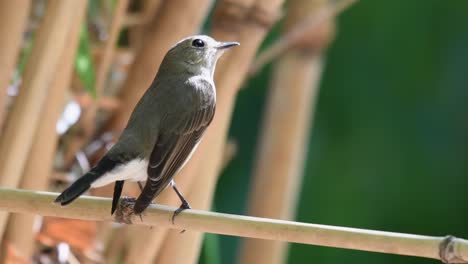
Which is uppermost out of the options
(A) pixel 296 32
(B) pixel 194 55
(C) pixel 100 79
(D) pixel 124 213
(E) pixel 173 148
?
(A) pixel 296 32

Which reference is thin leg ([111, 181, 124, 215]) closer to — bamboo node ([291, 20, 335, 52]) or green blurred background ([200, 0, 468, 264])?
bamboo node ([291, 20, 335, 52])

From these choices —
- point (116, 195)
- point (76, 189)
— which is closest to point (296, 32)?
point (116, 195)

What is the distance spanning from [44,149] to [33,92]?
0.60 feet

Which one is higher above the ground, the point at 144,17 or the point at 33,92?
the point at 144,17

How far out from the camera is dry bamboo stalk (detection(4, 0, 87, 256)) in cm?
189

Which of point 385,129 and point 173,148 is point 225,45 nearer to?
point 173,148

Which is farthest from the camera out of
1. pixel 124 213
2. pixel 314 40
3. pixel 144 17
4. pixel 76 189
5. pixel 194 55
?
pixel 314 40

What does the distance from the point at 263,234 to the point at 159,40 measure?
0.87m

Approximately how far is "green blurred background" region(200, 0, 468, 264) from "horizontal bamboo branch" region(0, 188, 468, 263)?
203 centimetres

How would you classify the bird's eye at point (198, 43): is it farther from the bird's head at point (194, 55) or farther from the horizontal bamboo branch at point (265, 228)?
the horizontal bamboo branch at point (265, 228)

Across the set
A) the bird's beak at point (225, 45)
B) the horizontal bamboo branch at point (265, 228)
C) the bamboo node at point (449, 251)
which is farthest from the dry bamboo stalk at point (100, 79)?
the bamboo node at point (449, 251)

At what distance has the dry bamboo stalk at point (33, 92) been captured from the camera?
172 centimetres

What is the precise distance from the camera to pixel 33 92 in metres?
1.75

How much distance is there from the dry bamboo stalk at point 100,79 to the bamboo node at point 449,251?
1.07 meters
